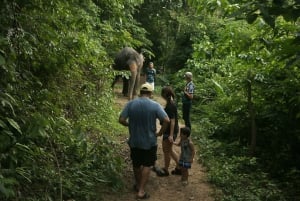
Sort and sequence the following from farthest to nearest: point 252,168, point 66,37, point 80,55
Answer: point 252,168
point 80,55
point 66,37

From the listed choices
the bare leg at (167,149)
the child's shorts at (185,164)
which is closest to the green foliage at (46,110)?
the bare leg at (167,149)

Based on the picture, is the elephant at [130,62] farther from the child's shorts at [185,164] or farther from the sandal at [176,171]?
the child's shorts at [185,164]

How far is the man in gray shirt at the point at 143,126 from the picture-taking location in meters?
6.43

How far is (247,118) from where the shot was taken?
36.2 ft

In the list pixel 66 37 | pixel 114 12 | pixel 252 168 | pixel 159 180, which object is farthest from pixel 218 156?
pixel 66 37

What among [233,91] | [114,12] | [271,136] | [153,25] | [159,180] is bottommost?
[159,180]

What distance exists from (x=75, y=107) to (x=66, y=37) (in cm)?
199

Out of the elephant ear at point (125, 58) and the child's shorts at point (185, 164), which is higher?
the elephant ear at point (125, 58)

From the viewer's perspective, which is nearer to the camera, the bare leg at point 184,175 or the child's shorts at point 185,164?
the child's shorts at point 185,164

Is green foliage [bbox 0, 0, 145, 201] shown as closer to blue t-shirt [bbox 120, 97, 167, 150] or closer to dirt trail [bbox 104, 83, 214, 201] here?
dirt trail [bbox 104, 83, 214, 201]

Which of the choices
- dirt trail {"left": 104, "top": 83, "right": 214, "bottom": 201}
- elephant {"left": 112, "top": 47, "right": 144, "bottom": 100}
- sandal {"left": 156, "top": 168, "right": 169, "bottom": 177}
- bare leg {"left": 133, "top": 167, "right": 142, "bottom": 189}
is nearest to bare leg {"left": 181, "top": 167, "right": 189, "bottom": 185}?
dirt trail {"left": 104, "top": 83, "right": 214, "bottom": 201}

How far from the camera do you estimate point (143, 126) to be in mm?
6449

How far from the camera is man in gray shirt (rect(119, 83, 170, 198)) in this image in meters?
6.43

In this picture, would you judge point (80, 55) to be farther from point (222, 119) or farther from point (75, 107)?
point (222, 119)
